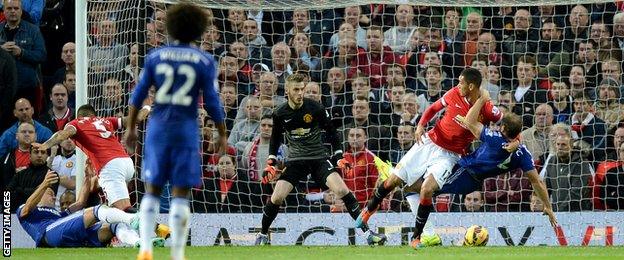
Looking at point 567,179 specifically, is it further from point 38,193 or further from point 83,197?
point 38,193

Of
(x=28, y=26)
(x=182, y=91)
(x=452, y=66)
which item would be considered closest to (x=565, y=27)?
(x=452, y=66)

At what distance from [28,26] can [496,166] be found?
7098 mm

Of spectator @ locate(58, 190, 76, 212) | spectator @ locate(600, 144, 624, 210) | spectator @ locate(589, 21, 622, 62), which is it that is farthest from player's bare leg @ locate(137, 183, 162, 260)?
spectator @ locate(589, 21, 622, 62)

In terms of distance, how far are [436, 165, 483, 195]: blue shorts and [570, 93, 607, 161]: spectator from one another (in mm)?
2186

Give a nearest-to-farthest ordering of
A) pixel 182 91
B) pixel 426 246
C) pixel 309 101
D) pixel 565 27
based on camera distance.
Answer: pixel 182 91 → pixel 426 246 → pixel 309 101 → pixel 565 27

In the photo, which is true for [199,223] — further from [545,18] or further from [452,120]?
[545,18]

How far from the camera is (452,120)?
13.9m

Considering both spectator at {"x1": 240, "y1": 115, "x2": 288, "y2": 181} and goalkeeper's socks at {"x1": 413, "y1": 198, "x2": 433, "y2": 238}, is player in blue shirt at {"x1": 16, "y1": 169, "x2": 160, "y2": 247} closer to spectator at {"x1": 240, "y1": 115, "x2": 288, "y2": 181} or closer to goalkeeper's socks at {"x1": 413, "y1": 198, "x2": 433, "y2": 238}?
spectator at {"x1": 240, "y1": 115, "x2": 288, "y2": 181}

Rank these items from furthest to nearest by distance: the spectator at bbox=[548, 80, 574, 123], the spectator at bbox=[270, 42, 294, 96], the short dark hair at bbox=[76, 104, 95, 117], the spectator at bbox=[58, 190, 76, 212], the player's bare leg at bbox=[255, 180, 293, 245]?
the spectator at bbox=[270, 42, 294, 96] < the spectator at bbox=[548, 80, 574, 123] < the spectator at bbox=[58, 190, 76, 212] < the player's bare leg at bbox=[255, 180, 293, 245] < the short dark hair at bbox=[76, 104, 95, 117]

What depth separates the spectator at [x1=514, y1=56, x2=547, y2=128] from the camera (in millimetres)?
16125

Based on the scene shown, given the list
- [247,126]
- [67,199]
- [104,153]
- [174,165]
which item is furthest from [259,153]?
[174,165]

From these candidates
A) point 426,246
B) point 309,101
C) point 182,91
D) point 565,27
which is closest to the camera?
point 182,91

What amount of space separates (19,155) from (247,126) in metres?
2.97

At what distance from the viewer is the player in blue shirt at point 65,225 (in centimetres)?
1357
